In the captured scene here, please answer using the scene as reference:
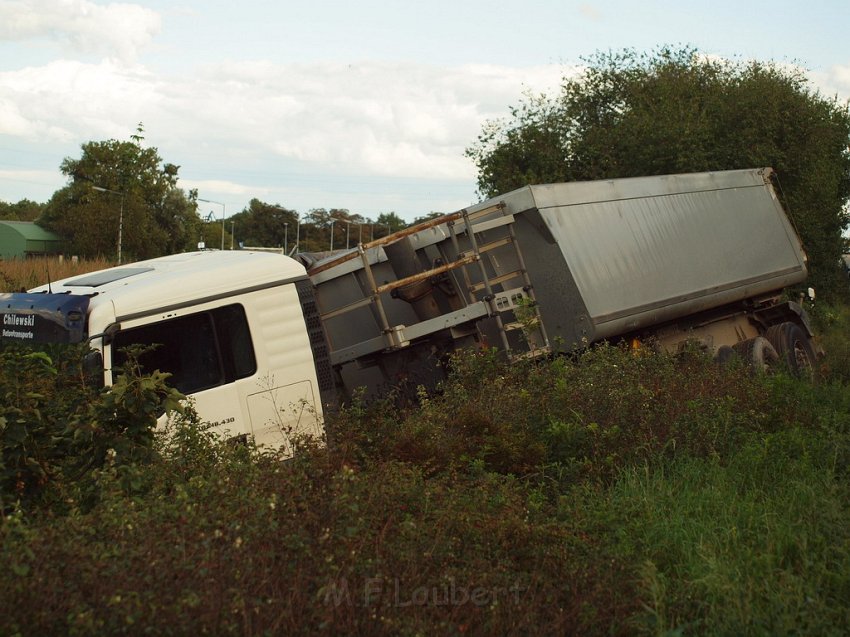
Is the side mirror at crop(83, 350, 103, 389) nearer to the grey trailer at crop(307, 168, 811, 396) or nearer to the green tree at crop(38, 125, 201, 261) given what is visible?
the grey trailer at crop(307, 168, 811, 396)

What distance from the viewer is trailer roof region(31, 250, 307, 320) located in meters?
7.39

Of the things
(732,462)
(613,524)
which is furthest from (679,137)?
(613,524)

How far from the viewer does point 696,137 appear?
92.5 ft

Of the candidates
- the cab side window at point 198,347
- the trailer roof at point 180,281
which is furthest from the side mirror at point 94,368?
the trailer roof at point 180,281

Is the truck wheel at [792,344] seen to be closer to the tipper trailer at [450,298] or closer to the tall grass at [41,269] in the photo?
the tipper trailer at [450,298]

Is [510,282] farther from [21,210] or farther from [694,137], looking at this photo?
[21,210]

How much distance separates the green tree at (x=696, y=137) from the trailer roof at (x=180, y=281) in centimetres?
2110

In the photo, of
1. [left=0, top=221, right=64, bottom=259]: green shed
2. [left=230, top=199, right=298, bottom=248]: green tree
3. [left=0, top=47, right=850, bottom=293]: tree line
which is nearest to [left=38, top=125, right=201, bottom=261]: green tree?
[left=0, top=221, right=64, bottom=259]: green shed

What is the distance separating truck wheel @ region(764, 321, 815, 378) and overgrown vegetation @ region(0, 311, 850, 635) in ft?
18.3

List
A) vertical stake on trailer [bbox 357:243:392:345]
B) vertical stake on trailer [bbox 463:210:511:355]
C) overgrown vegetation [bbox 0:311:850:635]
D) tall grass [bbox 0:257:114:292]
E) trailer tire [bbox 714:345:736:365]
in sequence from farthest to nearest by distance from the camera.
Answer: tall grass [bbox 0:257:114:292], trailer tire [bbox 714:345:736:365], vertical stake on trailer [bbox 463:210:511:355], vertical stake on trailer [bbox 357:243:392:345], overgrown vegetation [bbox 0:311:850:635]

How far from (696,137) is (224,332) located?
2323cm

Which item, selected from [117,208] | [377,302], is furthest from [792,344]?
[117,208]

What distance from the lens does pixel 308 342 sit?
27.1ft

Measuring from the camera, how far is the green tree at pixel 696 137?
28422 mm
